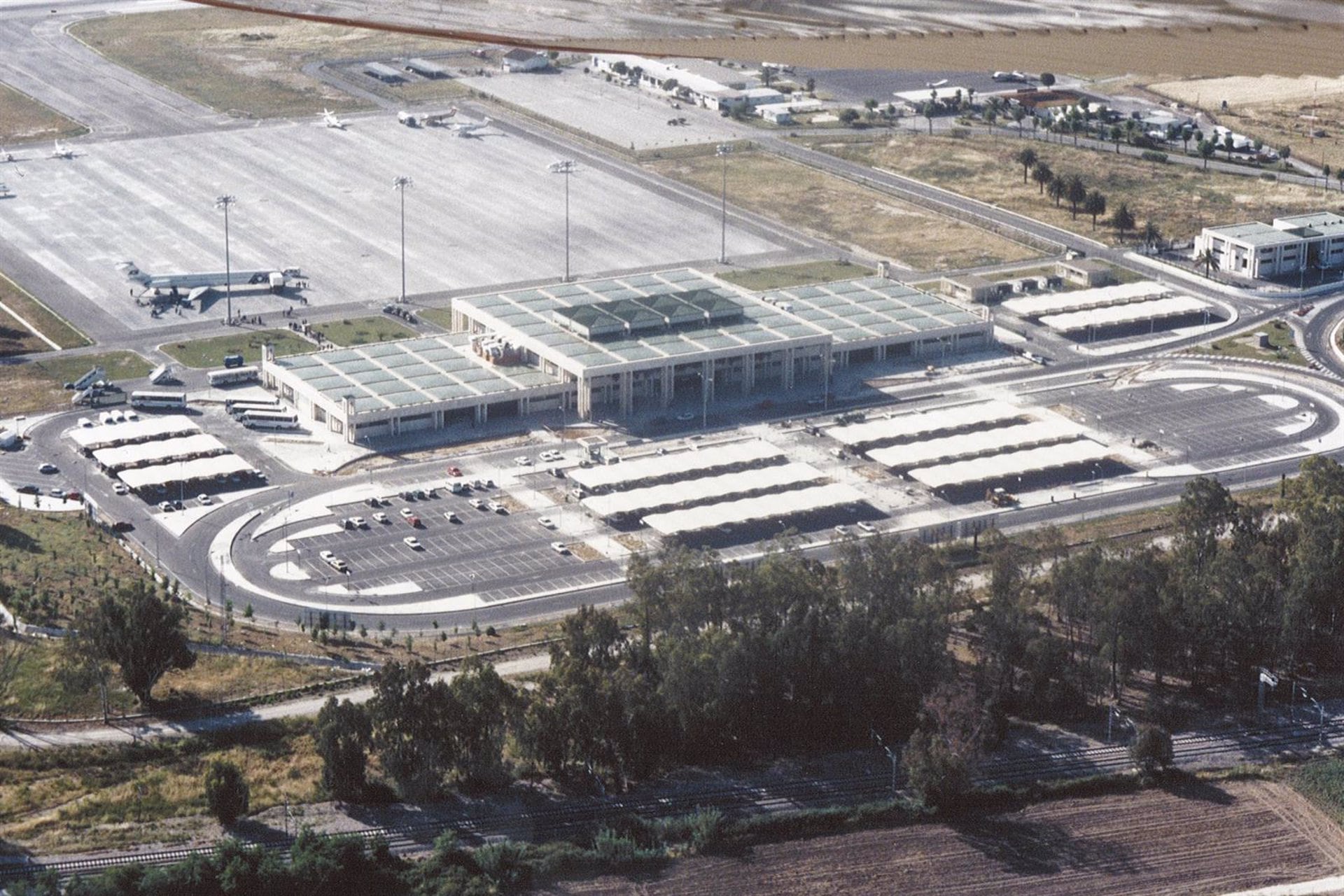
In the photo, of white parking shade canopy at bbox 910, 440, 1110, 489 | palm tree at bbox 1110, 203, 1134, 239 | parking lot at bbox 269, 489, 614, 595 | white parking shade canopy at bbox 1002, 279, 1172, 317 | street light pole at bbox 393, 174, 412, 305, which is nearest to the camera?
parking lot at bbox 269, 489, 614, 595

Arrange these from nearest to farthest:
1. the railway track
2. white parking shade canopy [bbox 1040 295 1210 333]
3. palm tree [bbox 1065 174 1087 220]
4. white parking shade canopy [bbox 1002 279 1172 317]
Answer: the railway track
white parking shade canopy [bbox 1040 295 1210 333]
white parking shade canopy [bbox 1002 279 1172 317]
palm tree [bbox 1065 174 1087 220]

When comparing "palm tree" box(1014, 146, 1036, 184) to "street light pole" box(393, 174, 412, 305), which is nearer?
"street light pole" box(393, 174, 412, 305)

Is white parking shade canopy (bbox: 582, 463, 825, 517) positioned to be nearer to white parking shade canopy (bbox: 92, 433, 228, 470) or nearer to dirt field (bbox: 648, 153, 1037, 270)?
white parking shade canopy (bbox: 92, 433, 228, 470)

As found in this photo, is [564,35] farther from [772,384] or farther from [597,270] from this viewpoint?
[597,270]

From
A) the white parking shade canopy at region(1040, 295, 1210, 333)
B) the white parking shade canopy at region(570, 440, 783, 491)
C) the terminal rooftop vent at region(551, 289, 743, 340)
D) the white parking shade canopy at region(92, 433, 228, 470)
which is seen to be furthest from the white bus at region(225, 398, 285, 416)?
the white parking shade canopy at region(1040, 295, 1210, 333)

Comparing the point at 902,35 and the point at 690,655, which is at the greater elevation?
the point at 902,35

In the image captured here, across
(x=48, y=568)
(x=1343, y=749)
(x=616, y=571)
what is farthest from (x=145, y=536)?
(x=1343, y=749)
